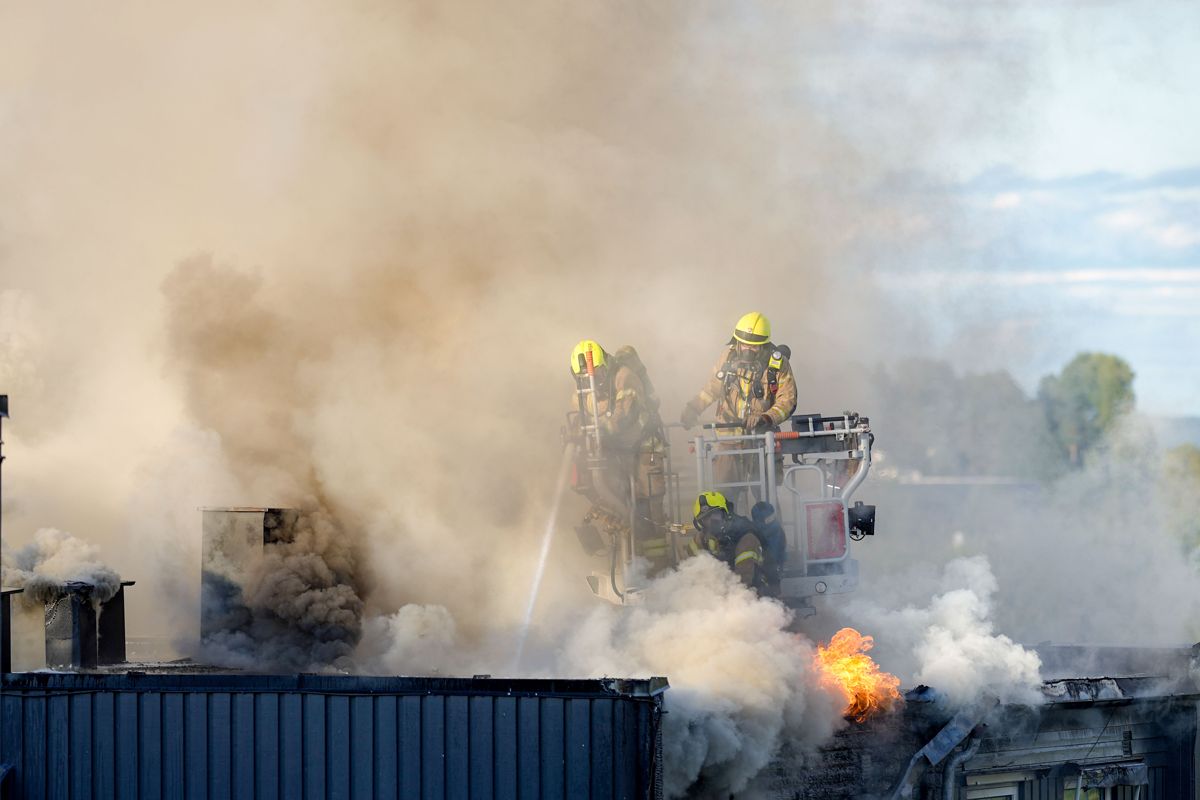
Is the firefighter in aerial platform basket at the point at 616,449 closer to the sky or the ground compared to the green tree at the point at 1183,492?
closer to the sky

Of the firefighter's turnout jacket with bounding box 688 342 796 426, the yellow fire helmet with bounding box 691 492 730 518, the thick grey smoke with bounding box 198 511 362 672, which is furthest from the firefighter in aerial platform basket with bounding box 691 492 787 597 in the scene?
the thick grey smoke with bounding box 198 511 362 672

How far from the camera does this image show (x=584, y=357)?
18.1 meters

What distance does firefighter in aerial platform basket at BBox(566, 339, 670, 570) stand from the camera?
58.7ft

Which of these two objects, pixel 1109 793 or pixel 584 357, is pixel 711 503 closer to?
pixel 584 357

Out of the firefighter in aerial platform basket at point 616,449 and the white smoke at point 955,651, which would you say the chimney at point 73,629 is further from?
the white smoke at point 955,651

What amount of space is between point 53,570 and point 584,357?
21.2ft

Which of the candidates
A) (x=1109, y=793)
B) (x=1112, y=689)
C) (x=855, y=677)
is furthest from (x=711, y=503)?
(x=1109, y=793)

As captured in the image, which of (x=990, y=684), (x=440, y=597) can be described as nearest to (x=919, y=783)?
(x=990, y=684)

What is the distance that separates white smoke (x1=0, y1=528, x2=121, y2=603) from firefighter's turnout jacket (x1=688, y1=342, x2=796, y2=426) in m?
7.35

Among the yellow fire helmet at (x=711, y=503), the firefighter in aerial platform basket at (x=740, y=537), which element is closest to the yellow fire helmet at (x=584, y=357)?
the firefighter in aerial platform basket at (x=740, y=537)

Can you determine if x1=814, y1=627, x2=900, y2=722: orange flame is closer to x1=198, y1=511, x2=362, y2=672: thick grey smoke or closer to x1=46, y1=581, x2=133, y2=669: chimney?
x1=198, y1=511, x2=362, y2=672: thick grey smoke

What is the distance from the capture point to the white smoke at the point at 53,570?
16406mm

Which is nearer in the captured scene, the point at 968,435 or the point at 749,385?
the point at 749,385

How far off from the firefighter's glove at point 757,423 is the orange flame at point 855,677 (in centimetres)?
262
